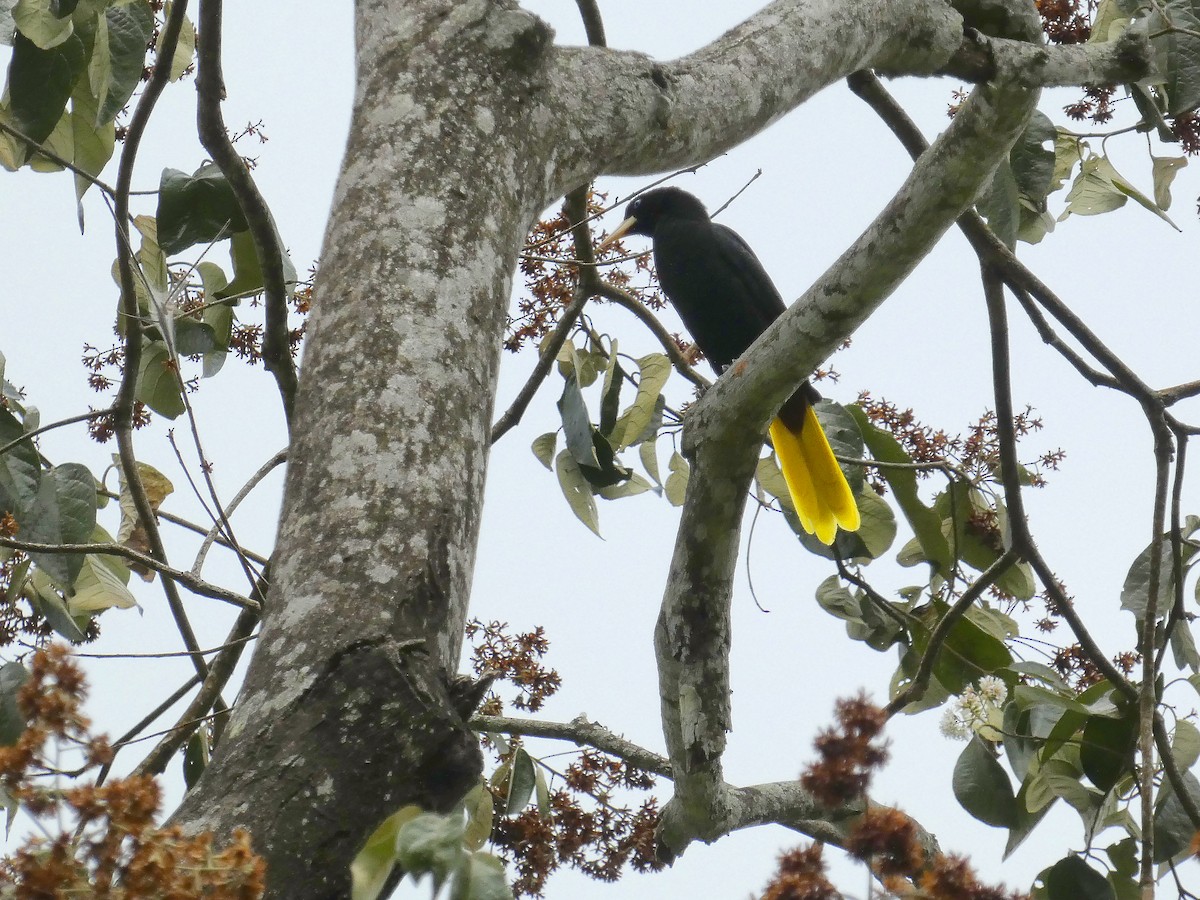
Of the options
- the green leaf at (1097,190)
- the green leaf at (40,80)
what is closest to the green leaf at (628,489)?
the green leaf at (1097,190)

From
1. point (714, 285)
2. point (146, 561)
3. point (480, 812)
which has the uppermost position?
point (714, 285)

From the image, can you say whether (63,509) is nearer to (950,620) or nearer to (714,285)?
(950,620)

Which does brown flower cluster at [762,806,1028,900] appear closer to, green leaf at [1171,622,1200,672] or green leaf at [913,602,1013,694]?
green leaf at [913,602,1013,694]

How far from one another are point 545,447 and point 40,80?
4.52ft

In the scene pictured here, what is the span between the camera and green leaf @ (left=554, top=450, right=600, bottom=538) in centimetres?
287

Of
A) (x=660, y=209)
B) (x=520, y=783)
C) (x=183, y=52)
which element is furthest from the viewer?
(x=660, y=209)

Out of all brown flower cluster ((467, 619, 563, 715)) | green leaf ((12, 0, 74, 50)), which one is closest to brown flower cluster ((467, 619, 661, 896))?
brown flower cluster ((467, 619, 563, 715))

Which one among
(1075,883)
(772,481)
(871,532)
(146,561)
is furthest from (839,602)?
(146,561)

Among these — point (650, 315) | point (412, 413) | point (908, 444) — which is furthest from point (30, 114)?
point (908, 444)

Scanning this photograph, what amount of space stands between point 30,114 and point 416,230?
1147 mm

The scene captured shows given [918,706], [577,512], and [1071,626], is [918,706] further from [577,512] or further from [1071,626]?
[577,512]

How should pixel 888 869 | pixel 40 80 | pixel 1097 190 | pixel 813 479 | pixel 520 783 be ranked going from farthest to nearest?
1. pixel 813 479
2. pixel 1097 190
3. pixel 520 783
4. pixel 40 80
5. pixel 888 869

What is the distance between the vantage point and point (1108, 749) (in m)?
2.11

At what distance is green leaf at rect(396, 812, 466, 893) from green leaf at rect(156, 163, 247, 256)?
5.96 feet
